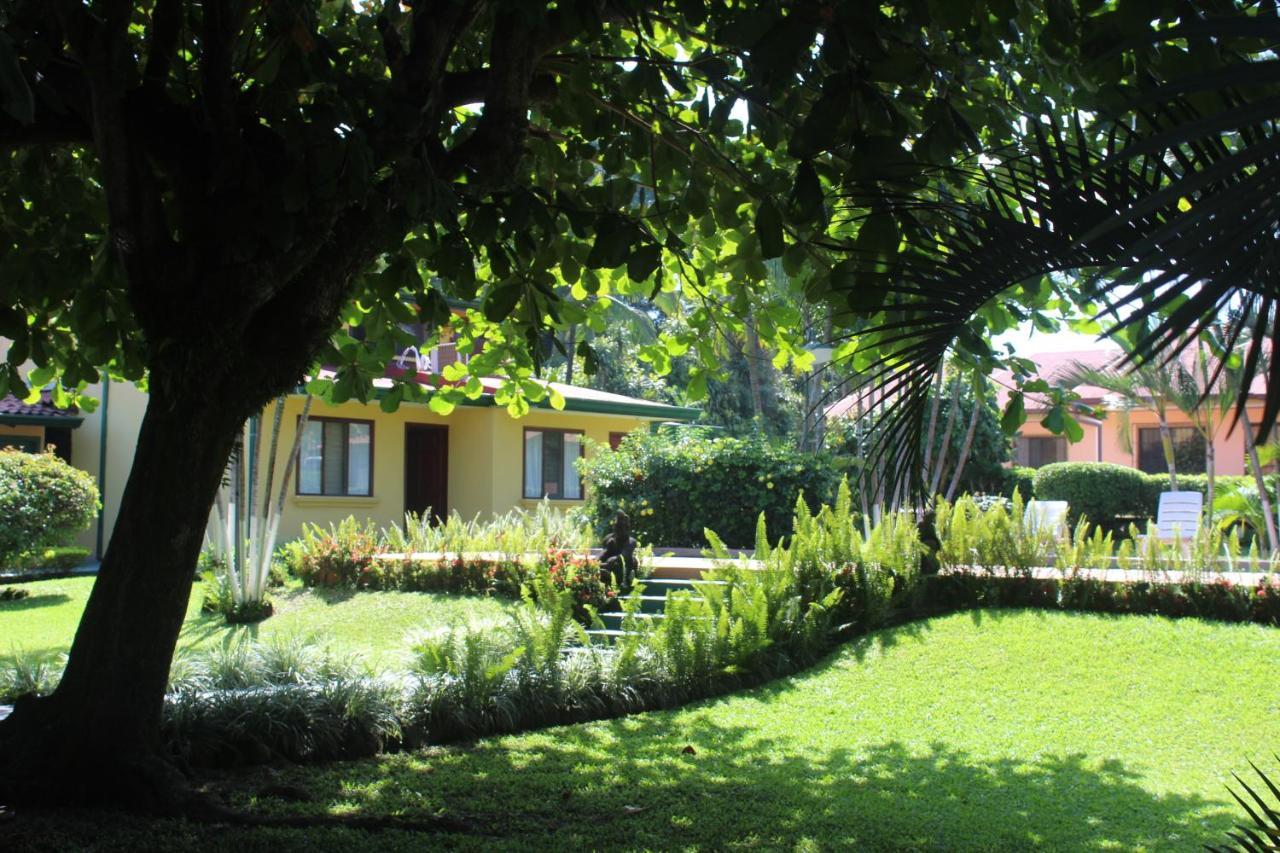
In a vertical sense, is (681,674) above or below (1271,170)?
below

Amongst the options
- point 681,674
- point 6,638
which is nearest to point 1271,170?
point 681,674

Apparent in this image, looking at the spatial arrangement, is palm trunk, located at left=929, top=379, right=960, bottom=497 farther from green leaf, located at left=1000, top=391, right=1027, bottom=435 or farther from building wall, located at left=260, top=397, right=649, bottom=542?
green leaf, located at left=1000, top=391, right=1027, bottom=435

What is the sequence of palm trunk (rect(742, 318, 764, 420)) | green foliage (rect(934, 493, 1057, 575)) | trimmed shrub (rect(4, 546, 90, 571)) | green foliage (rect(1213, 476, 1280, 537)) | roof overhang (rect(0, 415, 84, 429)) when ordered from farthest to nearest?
A: palm trunk (rect(742, 318, 764, 420)) < roof overhang (rect(0, 415, 84, 429)) < green foliage (rect(1213, 476, 1280, 537)) < trimmed shrub (rect(4, 546, 90, 571)) < green foliage (rect(934, 493, 1057, 575))

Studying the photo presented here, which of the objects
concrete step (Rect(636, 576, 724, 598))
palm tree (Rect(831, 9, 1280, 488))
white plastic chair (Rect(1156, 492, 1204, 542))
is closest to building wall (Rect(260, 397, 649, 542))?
concrete step (Rect(636, 576, 724, 598))

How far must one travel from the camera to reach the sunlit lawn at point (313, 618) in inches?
479

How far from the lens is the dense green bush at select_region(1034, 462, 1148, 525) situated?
82.9 ft

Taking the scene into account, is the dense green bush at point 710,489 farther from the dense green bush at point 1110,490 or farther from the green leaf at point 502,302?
the green leaf at point 502,302

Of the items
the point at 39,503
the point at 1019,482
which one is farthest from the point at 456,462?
→ the point at 1019,482

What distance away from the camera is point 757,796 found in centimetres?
651

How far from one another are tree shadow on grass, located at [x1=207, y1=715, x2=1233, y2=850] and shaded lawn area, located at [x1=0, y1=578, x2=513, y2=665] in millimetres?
4005

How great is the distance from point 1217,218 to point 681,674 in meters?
8.66

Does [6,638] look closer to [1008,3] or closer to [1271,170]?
[1008,3]

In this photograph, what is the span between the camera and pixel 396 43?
16.3ft

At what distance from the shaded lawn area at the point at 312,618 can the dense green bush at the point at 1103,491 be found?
54.8 feet
